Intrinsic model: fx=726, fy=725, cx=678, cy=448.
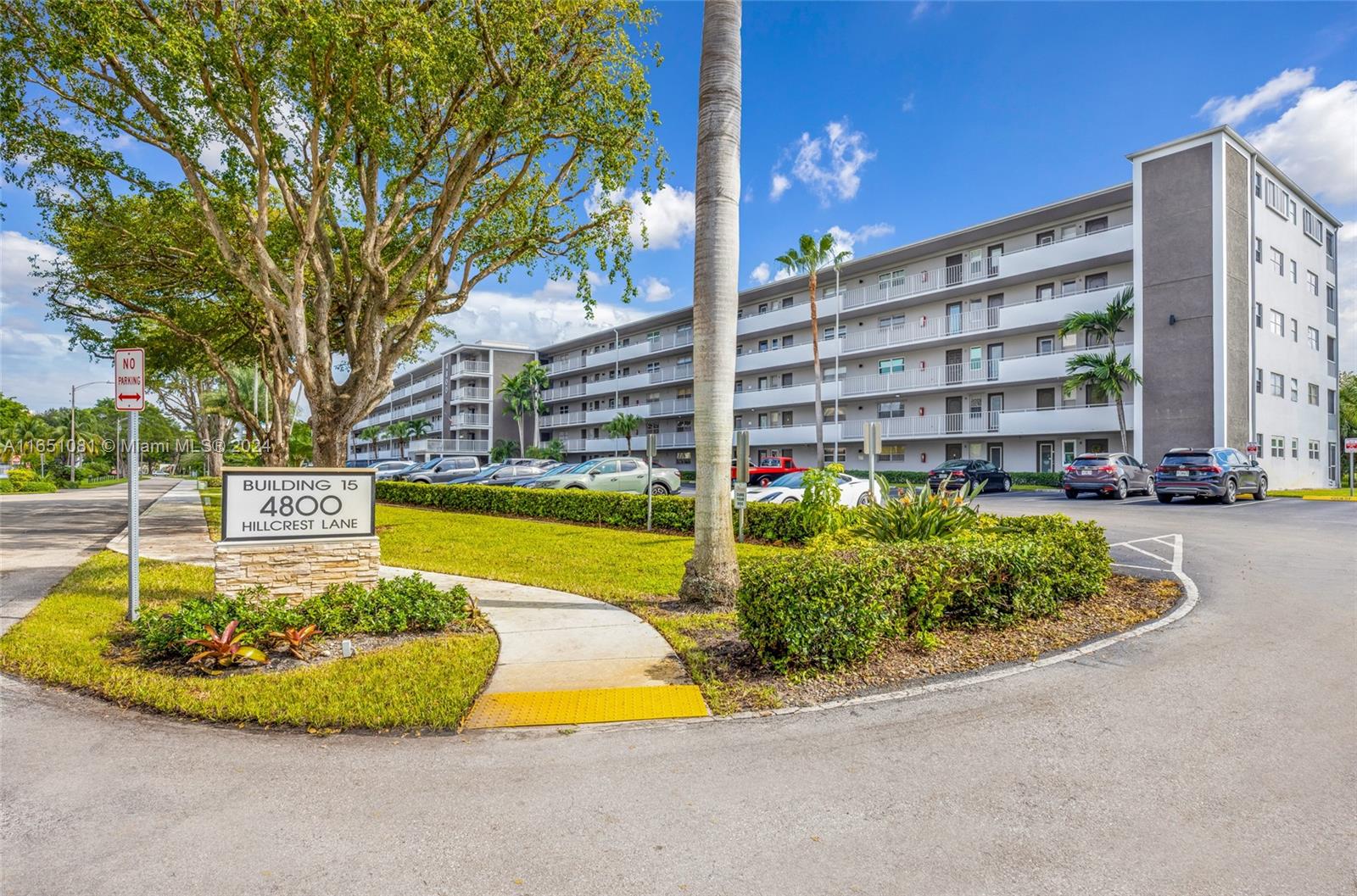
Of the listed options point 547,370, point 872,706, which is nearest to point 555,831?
point 872,706

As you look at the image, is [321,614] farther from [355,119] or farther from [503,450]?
[503,450]

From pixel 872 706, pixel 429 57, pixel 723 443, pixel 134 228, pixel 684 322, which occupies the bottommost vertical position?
pixel 872 706

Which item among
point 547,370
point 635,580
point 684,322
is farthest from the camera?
point 547,370

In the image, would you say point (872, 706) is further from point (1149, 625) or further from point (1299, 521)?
point (1299, 521)

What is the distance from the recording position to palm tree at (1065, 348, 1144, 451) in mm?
27828

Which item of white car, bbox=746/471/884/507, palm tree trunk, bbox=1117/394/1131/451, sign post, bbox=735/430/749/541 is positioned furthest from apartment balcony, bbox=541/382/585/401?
sign post, bbox=735/430/749/541

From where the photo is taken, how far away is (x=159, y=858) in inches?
127

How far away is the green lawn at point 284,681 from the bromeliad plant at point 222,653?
0.20m

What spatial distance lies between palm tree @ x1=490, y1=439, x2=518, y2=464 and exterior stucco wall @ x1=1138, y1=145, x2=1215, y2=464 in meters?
48.9

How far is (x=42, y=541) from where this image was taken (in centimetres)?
1537

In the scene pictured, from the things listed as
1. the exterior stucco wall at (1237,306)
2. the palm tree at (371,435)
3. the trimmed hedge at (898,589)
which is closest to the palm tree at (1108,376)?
the exterior stucco wall at (1237,306)

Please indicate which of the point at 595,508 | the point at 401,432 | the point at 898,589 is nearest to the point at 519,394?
the point at 401,432

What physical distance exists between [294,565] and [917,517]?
7102 millimetres

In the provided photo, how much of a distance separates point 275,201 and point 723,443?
54.4 feet
